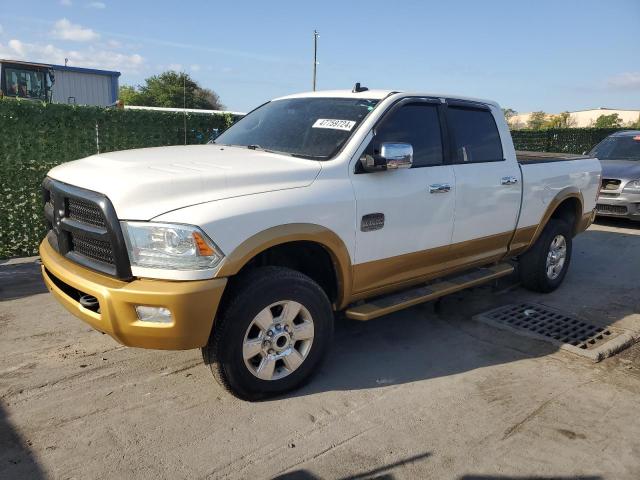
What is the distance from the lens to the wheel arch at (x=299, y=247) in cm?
296

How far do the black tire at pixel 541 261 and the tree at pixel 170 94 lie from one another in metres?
54.3

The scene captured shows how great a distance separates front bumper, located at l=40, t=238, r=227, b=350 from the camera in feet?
9.13

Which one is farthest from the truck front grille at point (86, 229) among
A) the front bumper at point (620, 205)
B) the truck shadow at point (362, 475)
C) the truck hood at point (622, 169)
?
the truck hood at point (622, 169)

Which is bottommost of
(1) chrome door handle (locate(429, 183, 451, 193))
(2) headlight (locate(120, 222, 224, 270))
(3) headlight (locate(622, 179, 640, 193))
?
(3) headlight (locate(622, 179, 640, 193))

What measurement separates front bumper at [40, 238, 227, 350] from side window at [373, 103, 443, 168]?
172 centimetres

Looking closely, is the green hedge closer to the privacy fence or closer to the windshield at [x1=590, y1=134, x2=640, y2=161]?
the windshield at [x1=590, y1=134, x2=640, y2=161]

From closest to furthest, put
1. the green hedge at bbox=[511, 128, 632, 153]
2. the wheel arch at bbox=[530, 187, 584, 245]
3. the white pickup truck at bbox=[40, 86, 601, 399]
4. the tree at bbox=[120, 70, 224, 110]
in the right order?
1. the white pickup truck at bbox=[40, 86, 601, 399]
2. the wheel arch at bbox=[530, 187, 584, 245]
3. the green hedge at bbox=[511, 128, 632, 153]
4. the tree at bbox=[120, 70, 224, 110]

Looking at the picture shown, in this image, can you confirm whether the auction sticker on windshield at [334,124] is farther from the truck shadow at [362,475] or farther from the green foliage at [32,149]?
the green foliage at [32,149]

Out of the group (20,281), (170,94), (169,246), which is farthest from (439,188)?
(170,94)

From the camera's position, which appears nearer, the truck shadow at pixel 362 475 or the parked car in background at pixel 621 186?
the truck shadow at pixel 362 475

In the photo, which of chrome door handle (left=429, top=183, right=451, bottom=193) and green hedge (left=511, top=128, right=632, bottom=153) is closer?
chrome door handle (left=429, top=183, right=451, bottom=193)

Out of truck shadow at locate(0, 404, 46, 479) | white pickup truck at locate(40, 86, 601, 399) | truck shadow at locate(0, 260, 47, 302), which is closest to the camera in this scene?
truck shadow at locate(0, 404, 46, 479)

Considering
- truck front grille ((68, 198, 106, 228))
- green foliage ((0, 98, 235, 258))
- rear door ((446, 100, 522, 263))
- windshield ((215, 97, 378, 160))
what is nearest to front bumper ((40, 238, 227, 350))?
truck front grille ((68, 198, 106, 228))

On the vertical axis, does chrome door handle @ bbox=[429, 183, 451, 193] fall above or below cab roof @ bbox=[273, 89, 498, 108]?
below
